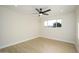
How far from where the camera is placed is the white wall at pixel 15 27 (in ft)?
4.80

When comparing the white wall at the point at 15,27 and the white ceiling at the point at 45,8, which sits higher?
the white ceiling at the point at 45,8

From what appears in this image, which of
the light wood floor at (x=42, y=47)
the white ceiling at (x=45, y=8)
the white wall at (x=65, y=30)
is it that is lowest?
the light wood floor at (x=42, y=47)

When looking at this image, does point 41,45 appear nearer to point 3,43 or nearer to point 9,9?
point 3,43

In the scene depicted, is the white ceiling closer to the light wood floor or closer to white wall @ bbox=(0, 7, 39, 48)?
white wall @ bbox=(0, 7, 39, 48)

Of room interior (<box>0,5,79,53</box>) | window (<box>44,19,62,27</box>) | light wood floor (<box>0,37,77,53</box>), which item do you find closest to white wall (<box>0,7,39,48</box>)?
room interior (<box>0,5,79,53</box>)

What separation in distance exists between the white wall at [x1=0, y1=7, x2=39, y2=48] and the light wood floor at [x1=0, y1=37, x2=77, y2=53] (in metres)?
0.10

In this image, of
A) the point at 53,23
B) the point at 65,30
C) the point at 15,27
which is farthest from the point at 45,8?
the point at 15,27

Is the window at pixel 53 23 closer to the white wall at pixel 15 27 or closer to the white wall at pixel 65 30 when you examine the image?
the white wall at pixel 65 30

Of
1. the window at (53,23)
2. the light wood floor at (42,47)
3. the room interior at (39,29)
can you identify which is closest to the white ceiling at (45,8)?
the room interior at (39,29)

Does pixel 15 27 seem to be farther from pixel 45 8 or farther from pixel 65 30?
pixel 65 30
